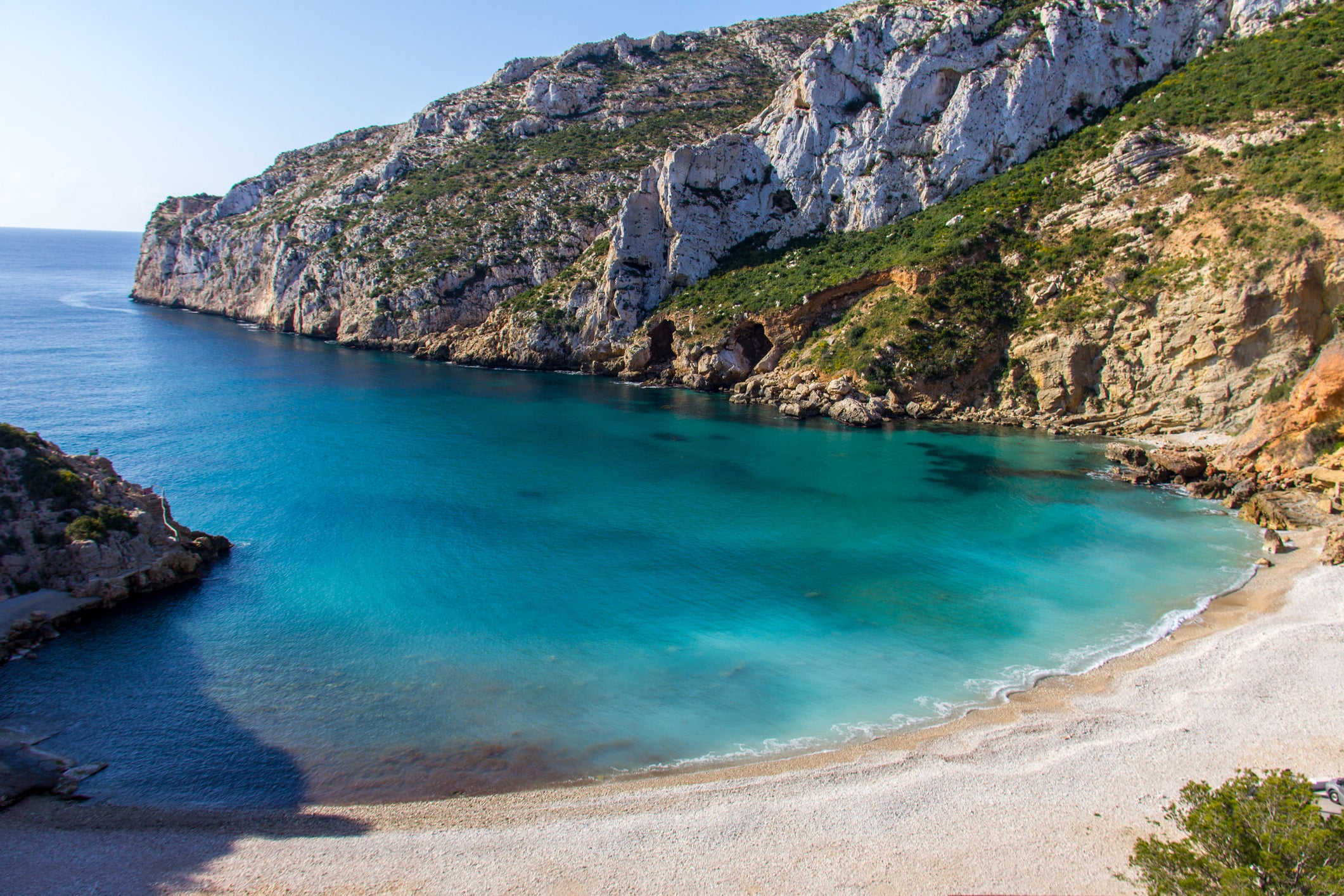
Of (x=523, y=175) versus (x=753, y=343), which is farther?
(x=523, y=175)

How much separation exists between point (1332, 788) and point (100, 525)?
115 ft

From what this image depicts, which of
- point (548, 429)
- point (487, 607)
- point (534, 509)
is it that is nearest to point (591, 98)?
point (548, 429)

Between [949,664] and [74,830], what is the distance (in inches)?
838

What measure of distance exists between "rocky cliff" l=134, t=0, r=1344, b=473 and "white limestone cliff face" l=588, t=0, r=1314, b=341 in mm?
245

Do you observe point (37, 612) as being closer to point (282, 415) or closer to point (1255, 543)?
point (282, 415)

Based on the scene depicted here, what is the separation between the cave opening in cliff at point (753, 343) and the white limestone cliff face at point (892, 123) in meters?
10.6

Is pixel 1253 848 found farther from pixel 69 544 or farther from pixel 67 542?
pixel 67 542

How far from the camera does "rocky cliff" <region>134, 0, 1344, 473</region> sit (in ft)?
139

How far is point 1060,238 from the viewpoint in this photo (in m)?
51.1

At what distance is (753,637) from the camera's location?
2183 cm

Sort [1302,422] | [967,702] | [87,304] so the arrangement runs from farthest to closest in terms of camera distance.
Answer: [87,304] < [1302,422] < [967,702]

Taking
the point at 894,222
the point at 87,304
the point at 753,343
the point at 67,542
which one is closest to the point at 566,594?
the point at 67,542

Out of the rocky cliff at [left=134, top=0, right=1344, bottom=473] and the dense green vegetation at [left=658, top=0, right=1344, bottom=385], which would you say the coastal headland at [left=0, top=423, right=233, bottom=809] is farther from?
the dense green vegetation at [left=658, top=0, right=1344, bottom=385]

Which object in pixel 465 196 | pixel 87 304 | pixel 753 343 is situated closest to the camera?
pixel 753 343
